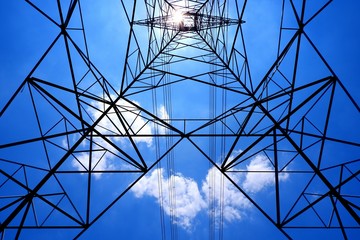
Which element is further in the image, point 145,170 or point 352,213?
point 145,170

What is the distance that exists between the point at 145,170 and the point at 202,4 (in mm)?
15131

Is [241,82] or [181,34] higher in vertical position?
[181,34]

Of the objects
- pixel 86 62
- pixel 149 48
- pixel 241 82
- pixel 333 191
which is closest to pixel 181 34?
pixel 149 48

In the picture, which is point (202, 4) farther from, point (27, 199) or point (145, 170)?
point (27, 199)

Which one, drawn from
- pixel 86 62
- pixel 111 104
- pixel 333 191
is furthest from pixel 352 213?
pixel 86 62

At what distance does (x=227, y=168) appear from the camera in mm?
8508

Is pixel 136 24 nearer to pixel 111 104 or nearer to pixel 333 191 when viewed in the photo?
pixel 111 104

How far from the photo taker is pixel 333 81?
25.0ft

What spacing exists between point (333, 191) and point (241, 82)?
5722 mm

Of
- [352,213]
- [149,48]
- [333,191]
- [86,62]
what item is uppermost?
[149,48]

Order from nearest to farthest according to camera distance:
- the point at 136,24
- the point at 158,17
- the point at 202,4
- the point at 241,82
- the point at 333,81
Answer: the point at 333,81 → the point at 241,82 → the point at 136,24 → the point at 158,17 → the point at 202,4

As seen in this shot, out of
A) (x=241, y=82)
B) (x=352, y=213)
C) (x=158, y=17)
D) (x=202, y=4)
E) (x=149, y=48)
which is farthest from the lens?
(x=202, y=4)

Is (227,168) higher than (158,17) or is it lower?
lower

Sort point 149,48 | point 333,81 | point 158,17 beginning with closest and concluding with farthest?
1. point 333,81
2. point 149,48
3. point 158,17
